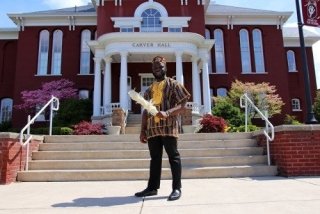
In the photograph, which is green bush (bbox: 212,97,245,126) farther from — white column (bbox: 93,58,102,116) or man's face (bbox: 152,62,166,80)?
man's face (bbox: 152,62,166,80)

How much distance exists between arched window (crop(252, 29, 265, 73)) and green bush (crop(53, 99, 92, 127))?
13.3 meters

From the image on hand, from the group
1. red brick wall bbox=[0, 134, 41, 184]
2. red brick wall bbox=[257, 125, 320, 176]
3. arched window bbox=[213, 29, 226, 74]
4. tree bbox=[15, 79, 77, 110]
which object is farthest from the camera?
arched window bbox=[213, 29, 226, 74]

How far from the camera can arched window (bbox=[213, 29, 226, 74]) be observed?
25.8 meters

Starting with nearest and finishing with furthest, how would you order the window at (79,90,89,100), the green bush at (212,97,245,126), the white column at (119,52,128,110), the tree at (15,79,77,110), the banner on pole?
the banner on pole < the green bush at (212,97,245,126) < the white column at (119,52,128,110) < the tree at (15,79,77,110) < the window at (79,90,89,100)

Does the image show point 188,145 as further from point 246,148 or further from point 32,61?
point 32,61

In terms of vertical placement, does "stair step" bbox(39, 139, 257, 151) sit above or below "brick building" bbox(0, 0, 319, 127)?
below

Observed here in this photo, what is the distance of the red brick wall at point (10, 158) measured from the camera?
6589 mm

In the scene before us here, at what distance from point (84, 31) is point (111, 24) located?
12.9ft

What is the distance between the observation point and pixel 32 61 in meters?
25.4

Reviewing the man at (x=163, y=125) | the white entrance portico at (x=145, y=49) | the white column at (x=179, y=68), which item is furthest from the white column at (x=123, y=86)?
the man at (x=163, y=125)

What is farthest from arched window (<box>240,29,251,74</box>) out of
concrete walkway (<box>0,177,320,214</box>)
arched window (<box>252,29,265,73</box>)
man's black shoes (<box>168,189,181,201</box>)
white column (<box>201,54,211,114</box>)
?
man's black shoes (<box>168,189,181,201</box>)

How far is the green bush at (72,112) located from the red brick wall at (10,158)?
12.6 metres

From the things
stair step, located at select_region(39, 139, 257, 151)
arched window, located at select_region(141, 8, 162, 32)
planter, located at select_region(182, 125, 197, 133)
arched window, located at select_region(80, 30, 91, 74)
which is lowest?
stair step, located at select_region(39, 139, 257, 151)

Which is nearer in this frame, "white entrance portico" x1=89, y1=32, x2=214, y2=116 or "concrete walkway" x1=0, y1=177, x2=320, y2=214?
"concrete walkway" x1=0, y1=177, x2=320, y2=214
